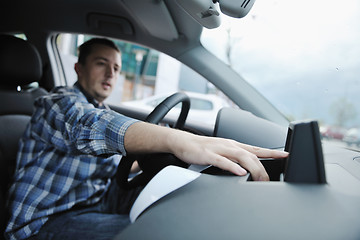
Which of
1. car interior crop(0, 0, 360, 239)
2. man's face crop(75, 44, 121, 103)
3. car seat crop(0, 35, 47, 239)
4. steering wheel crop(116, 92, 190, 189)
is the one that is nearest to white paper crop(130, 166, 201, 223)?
car interior crop(0, 0, 360, 239)

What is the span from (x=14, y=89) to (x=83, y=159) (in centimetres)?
96

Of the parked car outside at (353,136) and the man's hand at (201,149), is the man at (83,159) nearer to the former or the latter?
the man's hand at (201,149)

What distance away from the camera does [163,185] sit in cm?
58

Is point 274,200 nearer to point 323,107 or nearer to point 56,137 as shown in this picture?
point 323,107

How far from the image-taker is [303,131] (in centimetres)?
53

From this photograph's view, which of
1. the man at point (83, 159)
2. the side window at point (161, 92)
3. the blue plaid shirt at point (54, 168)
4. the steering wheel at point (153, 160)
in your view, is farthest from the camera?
the side window at point (161, 92)

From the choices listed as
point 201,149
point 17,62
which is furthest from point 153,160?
point 17,62

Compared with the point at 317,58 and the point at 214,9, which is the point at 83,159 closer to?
the point at 214,9

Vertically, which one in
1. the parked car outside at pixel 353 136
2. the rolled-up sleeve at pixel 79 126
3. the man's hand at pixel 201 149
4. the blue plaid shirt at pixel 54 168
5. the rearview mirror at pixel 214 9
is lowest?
the blue plaid shirt at pixel 54 168

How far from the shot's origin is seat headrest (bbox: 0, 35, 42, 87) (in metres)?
1.67

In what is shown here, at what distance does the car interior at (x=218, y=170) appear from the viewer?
46 centimetres

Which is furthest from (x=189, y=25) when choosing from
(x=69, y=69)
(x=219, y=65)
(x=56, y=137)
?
(x=69, y=69)

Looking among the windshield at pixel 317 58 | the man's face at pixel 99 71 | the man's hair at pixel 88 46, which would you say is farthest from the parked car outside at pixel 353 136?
the man's hair at pixel 88 46

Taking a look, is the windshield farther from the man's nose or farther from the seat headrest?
the seat headrest
